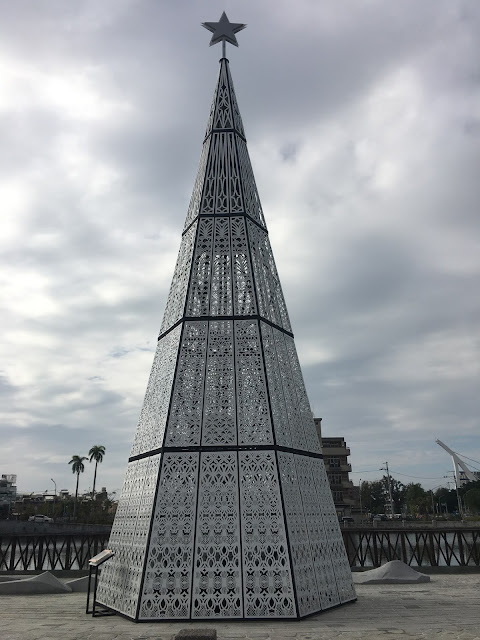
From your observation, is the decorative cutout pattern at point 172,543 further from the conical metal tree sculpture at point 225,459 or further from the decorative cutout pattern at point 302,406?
the decorative cutout pattern at point 302,406

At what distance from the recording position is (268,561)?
1145cm

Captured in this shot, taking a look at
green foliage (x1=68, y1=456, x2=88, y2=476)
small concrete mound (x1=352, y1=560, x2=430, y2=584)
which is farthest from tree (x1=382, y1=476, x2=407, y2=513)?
small concrete mound (x1=352, y1=560, x2=430, y2=584)

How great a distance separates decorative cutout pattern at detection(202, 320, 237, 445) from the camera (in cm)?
1298

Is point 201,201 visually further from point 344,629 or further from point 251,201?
point 344,629

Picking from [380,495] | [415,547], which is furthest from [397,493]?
[415,547]

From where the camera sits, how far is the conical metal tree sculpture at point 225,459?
11352mm

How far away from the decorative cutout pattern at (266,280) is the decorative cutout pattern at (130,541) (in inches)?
227

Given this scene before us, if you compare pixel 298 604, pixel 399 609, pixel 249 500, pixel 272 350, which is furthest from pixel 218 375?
pixel 399 609

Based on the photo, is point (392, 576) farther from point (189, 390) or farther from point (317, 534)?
point (189, 390)

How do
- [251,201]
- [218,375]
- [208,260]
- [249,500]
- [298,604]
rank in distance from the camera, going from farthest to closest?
[251,201], [208,260], [218,375], [249,500], [298,604]

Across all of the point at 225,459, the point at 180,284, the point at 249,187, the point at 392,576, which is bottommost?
the point at 392,576

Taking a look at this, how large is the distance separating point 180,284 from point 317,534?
28.4ft

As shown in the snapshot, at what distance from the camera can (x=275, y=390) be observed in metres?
13.8

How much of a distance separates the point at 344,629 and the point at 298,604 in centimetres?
131
